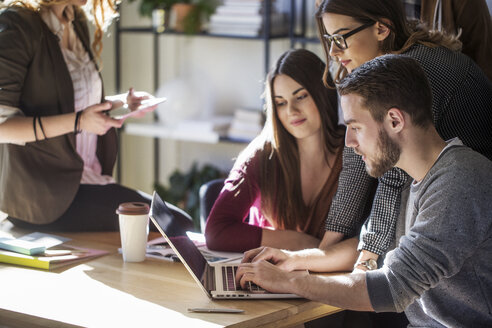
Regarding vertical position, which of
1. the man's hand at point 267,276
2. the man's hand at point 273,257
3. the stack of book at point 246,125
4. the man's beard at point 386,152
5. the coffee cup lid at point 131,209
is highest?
the man's beard at point 386,152

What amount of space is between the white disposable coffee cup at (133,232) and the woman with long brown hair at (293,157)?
0.32 metres

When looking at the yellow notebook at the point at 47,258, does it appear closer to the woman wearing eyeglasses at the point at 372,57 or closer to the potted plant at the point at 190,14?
the woman wearing eyeglasses at the point at 372,57

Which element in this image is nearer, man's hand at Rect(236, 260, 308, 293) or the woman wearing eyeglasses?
man's hand at Rect(236, 260, 308, 293)

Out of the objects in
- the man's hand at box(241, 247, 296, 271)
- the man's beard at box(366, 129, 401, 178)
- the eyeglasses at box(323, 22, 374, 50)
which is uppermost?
the eyeglasses at box(323, 22, 374, 50)

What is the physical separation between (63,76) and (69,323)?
1268 millimetres

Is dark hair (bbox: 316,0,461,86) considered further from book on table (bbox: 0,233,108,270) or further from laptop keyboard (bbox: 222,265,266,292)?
book on table (bbox: 0,233,108,270)

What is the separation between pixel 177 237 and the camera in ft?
6.35

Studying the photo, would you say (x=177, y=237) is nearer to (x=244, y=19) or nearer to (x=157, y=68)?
(x=244, y=19)

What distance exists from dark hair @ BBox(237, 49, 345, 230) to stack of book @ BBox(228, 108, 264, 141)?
1.46 meters

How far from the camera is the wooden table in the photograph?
1714 mm

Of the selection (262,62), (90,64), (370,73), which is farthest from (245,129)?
(370,73)

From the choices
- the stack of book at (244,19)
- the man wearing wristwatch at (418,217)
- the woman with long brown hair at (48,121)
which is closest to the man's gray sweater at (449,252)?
the man wearing wristwatch at (418,217)

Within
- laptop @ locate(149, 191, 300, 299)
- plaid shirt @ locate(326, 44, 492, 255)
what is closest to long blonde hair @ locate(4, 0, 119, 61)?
laptop @ locate(149, 191, 300, 299)

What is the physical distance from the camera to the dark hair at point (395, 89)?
5.67ft
